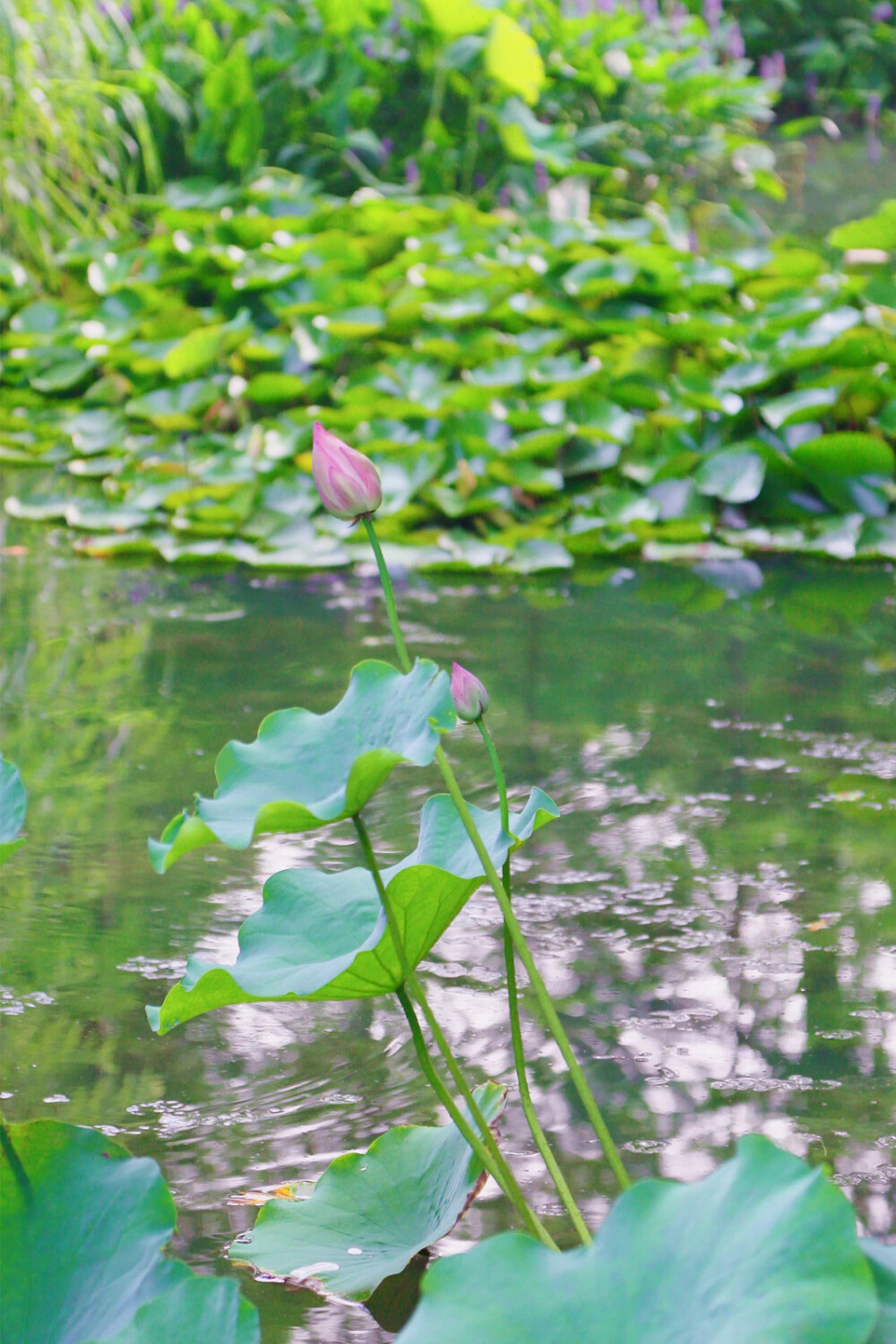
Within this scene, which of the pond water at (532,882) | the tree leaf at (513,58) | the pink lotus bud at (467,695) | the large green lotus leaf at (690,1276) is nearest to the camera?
the large green lotus leaf at (690,1276)

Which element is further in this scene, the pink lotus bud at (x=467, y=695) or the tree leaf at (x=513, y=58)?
the tree leaf at (x=513, y=58)

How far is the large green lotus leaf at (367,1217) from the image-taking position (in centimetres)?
86

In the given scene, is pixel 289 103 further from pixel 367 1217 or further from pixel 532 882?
pixel 367 1217

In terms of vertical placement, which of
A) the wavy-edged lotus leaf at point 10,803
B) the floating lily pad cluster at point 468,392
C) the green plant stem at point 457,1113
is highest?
the wavy-edged lotus leaf at point 10,803

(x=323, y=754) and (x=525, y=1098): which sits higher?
(x=323, y=754)

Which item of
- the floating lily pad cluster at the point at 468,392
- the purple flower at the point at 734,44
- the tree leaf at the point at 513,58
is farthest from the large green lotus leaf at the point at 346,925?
the purple flower at the point at 734,44

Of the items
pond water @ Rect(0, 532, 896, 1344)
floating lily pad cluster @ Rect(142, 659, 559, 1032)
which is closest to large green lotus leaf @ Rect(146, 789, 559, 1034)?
floating lily pad cluster @ Rect(142, 659, 559, 1032)

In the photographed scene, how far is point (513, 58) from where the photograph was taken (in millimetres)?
3908

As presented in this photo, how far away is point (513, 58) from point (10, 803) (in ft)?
11.8

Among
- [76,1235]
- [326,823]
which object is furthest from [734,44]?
[76,1235]

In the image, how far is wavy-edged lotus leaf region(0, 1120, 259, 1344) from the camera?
2.20ft

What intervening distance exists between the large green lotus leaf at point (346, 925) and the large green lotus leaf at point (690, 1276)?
0.21 metres

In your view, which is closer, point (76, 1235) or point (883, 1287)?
point (883, 1287)

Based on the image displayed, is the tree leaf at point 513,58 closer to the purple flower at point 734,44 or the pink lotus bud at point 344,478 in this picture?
the purple flower at point 734,44
